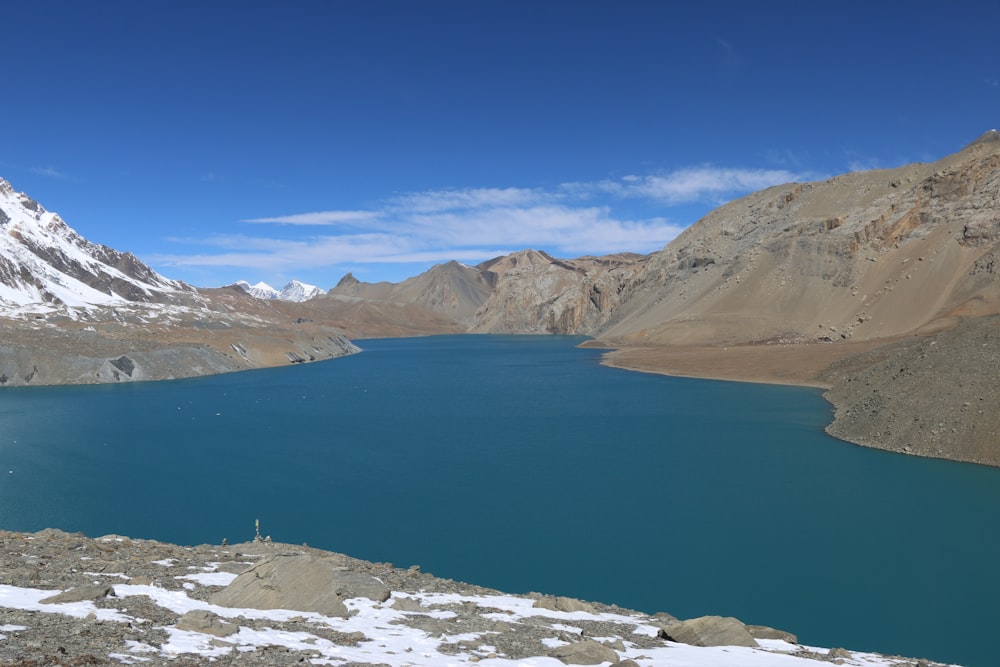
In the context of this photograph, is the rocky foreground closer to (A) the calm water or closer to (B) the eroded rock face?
(A) the calm water

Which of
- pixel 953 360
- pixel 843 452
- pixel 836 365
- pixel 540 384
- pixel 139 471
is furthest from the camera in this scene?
pixel 540 384

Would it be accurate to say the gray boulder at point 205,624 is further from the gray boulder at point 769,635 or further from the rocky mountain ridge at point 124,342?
the rocky mountain ridge at point 124,342

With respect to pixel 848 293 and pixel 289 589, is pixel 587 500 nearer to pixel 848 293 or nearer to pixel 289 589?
pixel 289 589

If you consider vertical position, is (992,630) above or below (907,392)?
below

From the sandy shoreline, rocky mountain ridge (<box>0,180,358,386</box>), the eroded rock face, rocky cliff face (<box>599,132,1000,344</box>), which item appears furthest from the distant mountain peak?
rocky mountain ridge (<box>0,180,358,386</box>)

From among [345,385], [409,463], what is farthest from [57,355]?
[409,463]

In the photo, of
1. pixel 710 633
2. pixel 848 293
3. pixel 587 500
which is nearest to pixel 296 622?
pixel 710 633

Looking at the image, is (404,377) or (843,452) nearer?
(843,452)

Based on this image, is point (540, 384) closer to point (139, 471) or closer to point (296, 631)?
point (139, 471)
